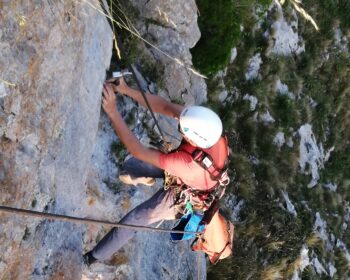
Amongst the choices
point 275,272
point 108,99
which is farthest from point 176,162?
point 275,272

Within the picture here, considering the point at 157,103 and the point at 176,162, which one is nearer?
the point at 176,162

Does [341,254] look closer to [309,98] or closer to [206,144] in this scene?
[309,98]

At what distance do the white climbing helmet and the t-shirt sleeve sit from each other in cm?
16

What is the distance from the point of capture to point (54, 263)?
3785mm

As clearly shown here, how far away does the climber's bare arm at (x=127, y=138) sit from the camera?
14.4ft

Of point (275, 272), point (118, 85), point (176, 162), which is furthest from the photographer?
point (275, 272)

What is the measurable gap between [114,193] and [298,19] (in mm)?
7881

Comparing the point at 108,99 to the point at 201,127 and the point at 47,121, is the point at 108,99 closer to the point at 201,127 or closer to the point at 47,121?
the point at 201,127

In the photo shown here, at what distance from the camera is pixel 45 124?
11.3ft

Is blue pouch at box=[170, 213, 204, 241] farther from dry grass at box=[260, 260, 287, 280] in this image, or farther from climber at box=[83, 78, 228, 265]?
dry grass at box=[260, 260, 287, 280]

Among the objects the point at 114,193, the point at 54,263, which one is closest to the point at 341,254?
the point at 114,193

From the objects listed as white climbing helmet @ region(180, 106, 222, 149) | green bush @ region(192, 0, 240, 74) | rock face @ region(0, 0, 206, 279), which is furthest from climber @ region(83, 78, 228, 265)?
green bush @ region(192, 0, 240, 74)

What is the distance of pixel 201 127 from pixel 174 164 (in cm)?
40

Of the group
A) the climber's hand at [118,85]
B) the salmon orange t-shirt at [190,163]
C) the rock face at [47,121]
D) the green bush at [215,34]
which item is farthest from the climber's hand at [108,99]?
the green bush at [215,34]
